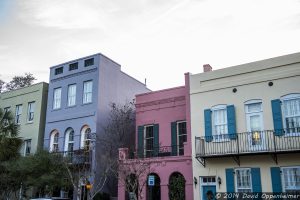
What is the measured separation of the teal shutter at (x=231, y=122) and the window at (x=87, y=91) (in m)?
10.8

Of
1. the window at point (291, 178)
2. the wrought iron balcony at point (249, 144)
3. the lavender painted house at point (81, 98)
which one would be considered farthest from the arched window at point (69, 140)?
the window at point (291, 178)

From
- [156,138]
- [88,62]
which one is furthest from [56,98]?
[156,138]

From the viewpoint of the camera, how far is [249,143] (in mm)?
17641

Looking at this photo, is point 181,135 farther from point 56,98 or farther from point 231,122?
point 56,98

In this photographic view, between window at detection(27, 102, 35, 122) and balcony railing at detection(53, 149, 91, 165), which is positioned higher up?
window at detection(27, 102, 35, 122)

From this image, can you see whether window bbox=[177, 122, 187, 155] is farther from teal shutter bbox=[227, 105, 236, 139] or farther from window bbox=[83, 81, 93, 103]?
window bbox=[83, 81, 93, 103]

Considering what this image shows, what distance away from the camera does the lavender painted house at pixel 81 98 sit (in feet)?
81.8

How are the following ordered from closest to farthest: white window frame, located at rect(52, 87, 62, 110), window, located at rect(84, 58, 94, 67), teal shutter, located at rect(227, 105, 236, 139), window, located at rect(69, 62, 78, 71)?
teal shutter, located at rect(227, 105, 236, 139)
window, located at rect(84, 58, 94, 67)
window, located at rect(69, 62, 78, 71)
white window frame, located at rect(52, 87, 62, 110)

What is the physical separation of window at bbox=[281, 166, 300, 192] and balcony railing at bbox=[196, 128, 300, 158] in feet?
3.43

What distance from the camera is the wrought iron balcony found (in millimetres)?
16500

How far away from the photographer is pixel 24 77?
4003cm

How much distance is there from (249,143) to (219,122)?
7.05ft

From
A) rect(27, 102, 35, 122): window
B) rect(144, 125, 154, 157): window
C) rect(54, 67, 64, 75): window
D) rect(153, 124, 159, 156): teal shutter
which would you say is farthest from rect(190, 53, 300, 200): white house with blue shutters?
rect(27, 102, 35, 122): window

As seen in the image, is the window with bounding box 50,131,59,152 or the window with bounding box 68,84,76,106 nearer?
the window with bounding box 68,84,76,106
